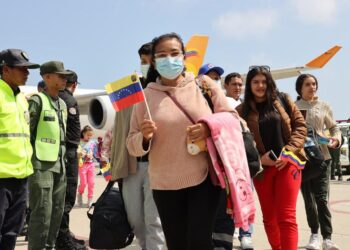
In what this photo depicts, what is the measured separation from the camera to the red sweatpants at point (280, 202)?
3.69 m

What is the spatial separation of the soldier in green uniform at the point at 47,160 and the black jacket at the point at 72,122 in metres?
0.57

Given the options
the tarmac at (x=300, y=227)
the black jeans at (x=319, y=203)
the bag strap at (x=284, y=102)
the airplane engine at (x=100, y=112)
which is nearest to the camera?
the bag strap at (x=284, y=102)

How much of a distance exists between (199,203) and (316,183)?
2.91 m

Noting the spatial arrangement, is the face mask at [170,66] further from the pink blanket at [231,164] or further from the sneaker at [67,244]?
the sneaker at [67,244]

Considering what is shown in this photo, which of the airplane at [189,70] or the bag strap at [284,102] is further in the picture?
the airplane at [189,70]

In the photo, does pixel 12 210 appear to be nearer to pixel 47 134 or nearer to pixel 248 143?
pixel 47 134

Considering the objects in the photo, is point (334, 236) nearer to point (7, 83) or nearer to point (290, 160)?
point (290, 160)

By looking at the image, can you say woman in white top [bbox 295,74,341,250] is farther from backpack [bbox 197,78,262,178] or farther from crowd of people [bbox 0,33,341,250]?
backpack [bbox 197,78,262,178]

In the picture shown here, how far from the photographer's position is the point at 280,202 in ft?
12.4

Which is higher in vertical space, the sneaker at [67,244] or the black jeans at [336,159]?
the sneaker at [67,244]

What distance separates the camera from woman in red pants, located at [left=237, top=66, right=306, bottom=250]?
3771 millimetres

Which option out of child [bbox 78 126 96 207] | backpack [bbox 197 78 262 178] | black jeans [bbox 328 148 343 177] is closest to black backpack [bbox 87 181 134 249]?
backpack [bbox 197 78 262 178]

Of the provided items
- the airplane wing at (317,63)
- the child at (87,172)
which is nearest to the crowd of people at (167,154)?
the child at (87,172)

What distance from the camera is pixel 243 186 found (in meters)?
2.51
